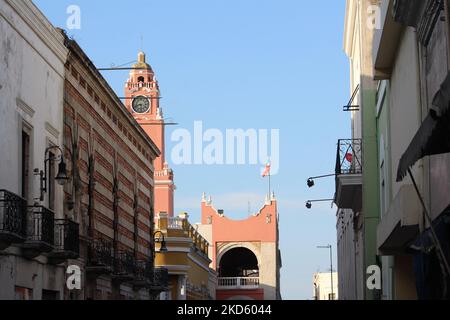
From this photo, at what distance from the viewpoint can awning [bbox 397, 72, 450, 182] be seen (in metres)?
9.31

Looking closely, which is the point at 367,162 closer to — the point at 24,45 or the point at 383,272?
the point at 383,272

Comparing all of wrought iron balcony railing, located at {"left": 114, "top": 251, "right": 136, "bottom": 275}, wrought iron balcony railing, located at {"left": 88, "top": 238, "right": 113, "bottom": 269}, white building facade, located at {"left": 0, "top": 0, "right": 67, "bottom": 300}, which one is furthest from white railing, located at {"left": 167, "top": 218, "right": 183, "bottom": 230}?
white building facade, located at {"left": 0, "top": 0, "right": 67, "bottom": 300}

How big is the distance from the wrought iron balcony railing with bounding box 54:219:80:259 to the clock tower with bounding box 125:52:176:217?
1738 inches

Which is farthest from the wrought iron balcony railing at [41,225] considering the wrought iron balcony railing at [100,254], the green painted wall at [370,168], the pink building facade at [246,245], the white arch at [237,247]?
the white arch at [237,247]

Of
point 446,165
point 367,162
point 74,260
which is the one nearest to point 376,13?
point 367,162

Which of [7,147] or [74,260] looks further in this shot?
[74,260]

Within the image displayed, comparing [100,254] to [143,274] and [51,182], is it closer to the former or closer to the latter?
[51,182]

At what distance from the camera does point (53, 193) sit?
25328mm

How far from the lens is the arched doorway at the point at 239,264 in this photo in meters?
81.2

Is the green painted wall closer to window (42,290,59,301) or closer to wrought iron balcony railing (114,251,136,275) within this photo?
window (42,290,59,301)

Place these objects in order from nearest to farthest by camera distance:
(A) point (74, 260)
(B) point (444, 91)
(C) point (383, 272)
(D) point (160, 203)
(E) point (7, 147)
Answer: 1. (B) point (444, 91)
2. (E) point (7, 147)
3. (C) point (383, 272)
4. (A) point (74, 260)
5. (D) point (160, 203)

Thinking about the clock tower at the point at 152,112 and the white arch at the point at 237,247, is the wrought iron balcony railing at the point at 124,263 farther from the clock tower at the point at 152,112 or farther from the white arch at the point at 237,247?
the white arch at the point at 237,247

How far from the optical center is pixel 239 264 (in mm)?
83438
